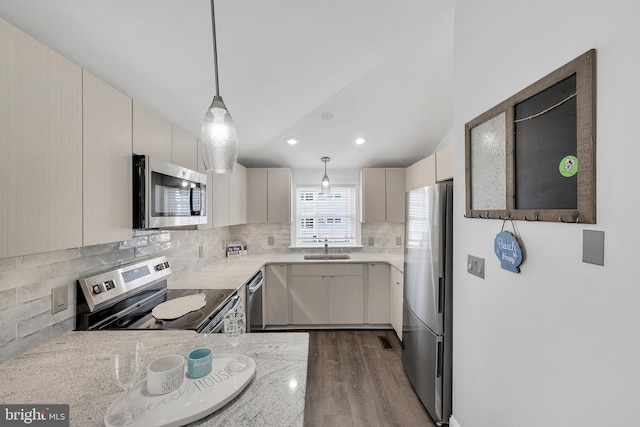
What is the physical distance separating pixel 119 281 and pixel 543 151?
224 centimetres

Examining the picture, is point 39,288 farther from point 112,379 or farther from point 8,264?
point 112,379

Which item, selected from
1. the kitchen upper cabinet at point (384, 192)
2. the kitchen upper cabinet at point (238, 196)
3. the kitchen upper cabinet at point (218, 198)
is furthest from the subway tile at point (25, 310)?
the kitchen upper cabinet at point (384, 192)

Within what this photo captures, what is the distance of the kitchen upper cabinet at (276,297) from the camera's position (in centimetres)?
360

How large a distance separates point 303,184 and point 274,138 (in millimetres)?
1034

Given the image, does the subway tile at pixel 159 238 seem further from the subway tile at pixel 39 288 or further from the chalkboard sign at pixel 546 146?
the chalkboard sign at pixel 546 146

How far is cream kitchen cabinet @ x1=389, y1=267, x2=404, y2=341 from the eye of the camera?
3.16 m

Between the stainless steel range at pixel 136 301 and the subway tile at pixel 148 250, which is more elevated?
the subway tile at pixel 148 250

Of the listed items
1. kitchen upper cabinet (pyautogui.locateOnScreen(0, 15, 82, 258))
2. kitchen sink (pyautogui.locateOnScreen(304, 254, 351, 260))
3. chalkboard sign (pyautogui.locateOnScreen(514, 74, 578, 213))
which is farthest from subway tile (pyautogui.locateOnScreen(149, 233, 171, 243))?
chalkboard sign (pyautogui.locateOnScreen(514, 74, 578, 213))

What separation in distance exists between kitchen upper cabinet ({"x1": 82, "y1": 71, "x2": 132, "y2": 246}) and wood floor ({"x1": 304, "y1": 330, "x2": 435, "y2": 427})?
1804 mm

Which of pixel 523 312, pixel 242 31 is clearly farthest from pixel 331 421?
pixel 242 31

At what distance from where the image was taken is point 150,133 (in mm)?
1633

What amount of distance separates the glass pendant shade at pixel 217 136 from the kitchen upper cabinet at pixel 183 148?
3.72 feet

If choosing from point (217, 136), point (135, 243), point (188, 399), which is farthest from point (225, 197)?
point (188, 399)

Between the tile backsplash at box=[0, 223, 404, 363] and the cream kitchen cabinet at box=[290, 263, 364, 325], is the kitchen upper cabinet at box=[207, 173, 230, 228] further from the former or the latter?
the cream kitchen cabinet at box=[290, 263, 364, 325]
